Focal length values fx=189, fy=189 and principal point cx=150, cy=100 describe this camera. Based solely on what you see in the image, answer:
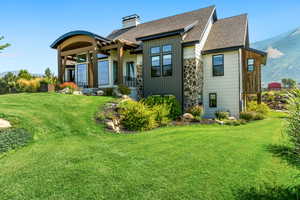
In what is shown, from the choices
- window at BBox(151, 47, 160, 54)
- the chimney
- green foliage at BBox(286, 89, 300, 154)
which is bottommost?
green foliage at BBox(286, 89, 300, 154)

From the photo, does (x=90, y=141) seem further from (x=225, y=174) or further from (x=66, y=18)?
(x=66, y=18)

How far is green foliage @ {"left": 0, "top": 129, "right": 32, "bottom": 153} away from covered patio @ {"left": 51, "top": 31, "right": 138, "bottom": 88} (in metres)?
8.69

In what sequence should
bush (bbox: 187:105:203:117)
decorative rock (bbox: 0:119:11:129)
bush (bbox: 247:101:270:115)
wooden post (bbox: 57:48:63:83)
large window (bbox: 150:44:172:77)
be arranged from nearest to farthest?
decorative rock (bbox: 0:119:11:129)
bush (bbox: 187:105:203:117)
large window (bbox: 150:44:172:77)
bush (bbox: 247:101:270:115)
wooden post (bbox: 57:48:63:83)

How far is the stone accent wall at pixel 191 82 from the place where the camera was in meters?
12.9

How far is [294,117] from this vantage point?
346cm

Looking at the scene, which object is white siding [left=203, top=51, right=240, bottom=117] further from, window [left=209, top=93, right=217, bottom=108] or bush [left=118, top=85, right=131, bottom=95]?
bush [left=118, top=85, right=131, bottom=95]

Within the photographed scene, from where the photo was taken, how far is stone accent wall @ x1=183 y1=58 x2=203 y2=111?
42.2ft

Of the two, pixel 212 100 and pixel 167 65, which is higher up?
pixel 167 65

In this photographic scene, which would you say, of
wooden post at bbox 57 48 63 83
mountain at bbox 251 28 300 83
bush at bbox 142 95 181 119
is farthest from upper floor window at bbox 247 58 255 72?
mountain at bbox 251 28 300 83

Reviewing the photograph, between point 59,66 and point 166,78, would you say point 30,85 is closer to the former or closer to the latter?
point 59,66

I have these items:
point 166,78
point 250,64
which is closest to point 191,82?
point 166,78

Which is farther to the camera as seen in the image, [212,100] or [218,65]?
[212,100]

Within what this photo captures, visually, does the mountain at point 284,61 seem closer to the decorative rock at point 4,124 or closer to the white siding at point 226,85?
the white siding at point 226,85

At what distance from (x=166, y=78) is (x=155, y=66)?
4.24 ft
